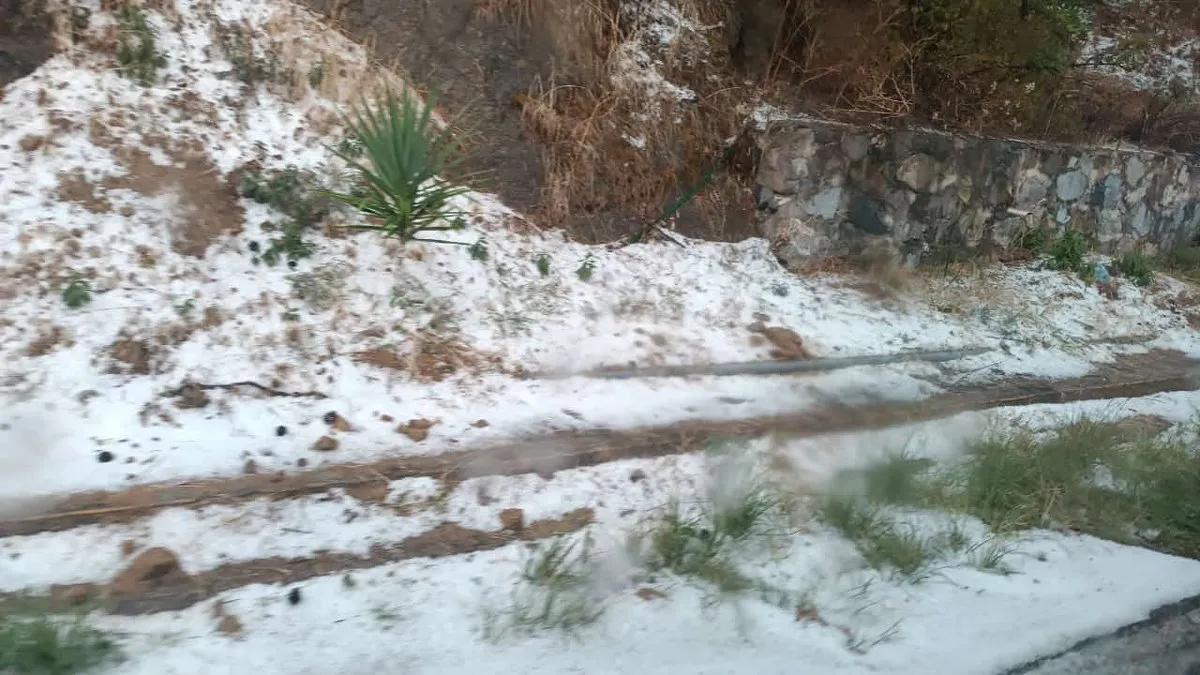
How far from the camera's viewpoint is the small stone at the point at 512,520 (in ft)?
16.2

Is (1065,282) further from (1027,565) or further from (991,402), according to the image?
(1027,565)

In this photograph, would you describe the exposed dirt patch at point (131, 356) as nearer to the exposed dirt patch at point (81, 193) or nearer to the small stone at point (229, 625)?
the exposed dirt patch at point (81, 193)

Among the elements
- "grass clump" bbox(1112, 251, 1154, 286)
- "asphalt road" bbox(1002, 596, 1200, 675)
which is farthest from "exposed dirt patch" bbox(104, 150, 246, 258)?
"grass clump" bbox(1112, 251, 1154, 286)

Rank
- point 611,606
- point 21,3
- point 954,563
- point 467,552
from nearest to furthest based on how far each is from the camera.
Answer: point 611,606, point 467,552, point 954,563, point 21,3

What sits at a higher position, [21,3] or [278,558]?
[21,3]

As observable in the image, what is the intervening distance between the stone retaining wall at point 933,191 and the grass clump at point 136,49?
4.88 m

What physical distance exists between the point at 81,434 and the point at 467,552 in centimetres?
197

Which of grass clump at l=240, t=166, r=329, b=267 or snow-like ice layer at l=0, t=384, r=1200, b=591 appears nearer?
snow-like ice layer at l=0, t=384, r=1200, b=591

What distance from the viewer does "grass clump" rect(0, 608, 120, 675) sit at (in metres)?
3.44

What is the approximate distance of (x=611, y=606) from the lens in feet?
14.2

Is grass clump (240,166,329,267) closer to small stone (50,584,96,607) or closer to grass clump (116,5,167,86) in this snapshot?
grass clump (116,5,167,86)

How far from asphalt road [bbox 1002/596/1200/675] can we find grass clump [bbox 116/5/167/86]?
615 centimetres

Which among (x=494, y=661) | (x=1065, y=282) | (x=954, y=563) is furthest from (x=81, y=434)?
(x=1065, y=282)

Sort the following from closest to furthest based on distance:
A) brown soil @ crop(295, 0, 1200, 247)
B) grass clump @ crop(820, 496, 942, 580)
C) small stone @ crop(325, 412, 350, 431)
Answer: grass clump @ crop(820, 496, 942, 580) < small stone @ crop(325, 412, 350, 431) < brown soil @ crop(295, 0, 1200, 247)
